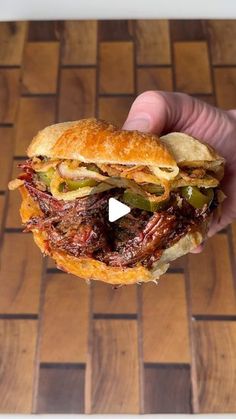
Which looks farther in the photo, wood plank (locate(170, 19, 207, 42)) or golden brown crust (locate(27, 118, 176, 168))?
wood plank (locate(170, 19, 207, 42))

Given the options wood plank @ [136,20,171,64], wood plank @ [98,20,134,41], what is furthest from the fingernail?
wood plank @ [98,20,134,41]

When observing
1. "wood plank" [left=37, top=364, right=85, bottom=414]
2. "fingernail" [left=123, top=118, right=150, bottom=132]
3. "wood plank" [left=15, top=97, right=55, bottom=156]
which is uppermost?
"wood plank" [left=15, top=97, right=55, bottom=156]

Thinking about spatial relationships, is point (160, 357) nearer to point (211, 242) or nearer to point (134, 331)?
point (134, 331)

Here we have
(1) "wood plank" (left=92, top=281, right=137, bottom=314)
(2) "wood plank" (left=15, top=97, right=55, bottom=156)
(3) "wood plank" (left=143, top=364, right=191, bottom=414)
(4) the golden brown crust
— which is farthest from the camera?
(2) "wood plank" (left=15, top=97, right=55, bottom=156)

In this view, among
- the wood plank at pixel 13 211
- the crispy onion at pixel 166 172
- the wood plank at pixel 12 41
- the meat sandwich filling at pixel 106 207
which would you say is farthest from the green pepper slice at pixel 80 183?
the wood plank at pixel 12 41

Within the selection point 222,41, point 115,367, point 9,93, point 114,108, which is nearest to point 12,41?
point 9,93

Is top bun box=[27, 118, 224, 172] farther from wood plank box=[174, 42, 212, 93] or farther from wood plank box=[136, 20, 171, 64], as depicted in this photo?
wood plank box=[136, 20, 171, 64]
